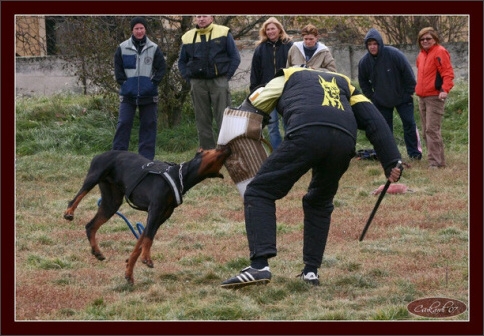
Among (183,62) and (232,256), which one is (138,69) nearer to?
(183,62)

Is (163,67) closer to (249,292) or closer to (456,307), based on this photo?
Result: (249,292)

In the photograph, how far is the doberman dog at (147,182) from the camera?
709 centimetres

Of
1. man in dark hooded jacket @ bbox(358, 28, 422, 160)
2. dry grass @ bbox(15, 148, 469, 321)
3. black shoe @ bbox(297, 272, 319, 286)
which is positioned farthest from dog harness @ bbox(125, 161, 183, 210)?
man in dark hooded jacket @ bbox(358, 28, 422, 160)

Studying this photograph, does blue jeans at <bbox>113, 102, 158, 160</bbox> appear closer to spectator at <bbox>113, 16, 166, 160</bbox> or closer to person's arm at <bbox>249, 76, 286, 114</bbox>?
spectator at <bbox>113, 16, 166, 160</bbox>

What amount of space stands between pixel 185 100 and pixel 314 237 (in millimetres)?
7778

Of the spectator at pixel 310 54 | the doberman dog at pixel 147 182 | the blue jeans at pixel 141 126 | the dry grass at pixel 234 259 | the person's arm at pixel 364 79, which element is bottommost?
the dry grass at pixel 234 259

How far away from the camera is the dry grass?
6312mm

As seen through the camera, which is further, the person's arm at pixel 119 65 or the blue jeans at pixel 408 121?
the blue jeans at pixel 408 121

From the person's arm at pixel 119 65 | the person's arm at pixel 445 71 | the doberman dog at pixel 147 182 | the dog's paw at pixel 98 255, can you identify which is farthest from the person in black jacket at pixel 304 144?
the person's arm at pixel 445 71

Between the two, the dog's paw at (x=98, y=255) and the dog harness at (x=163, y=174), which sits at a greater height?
the dog harness at (x=163, y=174)

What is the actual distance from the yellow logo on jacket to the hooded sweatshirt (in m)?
5.80

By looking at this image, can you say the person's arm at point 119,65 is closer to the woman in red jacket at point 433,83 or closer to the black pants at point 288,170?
the woman in red jacket at point 433,83

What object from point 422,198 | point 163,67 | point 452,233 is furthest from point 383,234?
point 163,67

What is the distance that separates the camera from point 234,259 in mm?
7812
